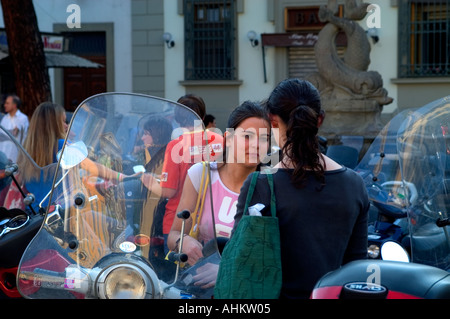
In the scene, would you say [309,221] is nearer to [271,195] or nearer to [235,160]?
[271,195]

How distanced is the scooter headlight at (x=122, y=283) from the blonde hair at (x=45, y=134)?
276 cm

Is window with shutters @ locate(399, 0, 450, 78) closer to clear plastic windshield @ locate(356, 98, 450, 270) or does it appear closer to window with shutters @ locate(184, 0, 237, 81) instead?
window with shutters @ locate(184, 0, 237, 81)

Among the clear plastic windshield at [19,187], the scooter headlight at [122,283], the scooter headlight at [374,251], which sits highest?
the clear plastic windshield at [19,187]

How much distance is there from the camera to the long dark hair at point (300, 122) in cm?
242

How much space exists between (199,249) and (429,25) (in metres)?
15.5

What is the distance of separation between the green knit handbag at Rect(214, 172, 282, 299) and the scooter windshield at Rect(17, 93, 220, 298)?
1.13 feet

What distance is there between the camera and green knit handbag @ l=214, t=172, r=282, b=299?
2230 mm

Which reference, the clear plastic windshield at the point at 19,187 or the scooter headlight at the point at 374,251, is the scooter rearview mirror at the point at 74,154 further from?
the scooter headlight at the point at 374,251

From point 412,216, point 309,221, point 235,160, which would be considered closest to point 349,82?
point 412,216

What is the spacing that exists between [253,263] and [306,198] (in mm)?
286

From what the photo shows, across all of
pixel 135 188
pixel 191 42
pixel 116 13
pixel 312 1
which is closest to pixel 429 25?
pixel 312 1

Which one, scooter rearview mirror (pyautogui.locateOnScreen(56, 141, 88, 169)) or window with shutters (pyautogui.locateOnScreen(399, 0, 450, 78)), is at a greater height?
window with shutters (pyautogui.locateOnScreen(399, 0, 450, 78))

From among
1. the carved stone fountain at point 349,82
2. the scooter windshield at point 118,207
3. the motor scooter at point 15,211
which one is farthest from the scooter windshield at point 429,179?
the carved stone fountain at point 349,82

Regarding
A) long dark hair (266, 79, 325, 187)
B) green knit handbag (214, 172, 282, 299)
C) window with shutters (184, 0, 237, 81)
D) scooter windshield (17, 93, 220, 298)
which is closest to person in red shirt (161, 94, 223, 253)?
scooter windshield (17, 93, 220, 298)
